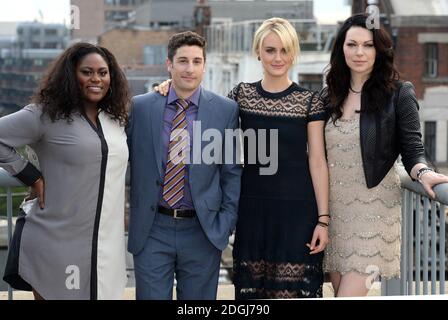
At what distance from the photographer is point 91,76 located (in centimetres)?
360

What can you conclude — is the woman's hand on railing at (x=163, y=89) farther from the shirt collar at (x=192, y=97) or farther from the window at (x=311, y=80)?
the window at (x=311, y=80)

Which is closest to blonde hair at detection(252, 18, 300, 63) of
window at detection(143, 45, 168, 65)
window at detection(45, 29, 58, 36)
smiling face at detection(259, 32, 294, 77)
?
smiling face at detection(259, 32, 294, 77)

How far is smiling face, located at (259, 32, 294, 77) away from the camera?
3.93 m

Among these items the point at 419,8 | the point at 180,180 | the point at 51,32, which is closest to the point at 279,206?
the point at 180,180

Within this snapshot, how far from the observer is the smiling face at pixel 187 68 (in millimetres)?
3857

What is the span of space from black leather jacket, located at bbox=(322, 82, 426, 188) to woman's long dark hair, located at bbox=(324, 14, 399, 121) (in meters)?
0.04

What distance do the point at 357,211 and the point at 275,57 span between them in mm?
774

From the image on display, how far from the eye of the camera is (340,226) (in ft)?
13.3

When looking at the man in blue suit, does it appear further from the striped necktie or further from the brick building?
the brick building
